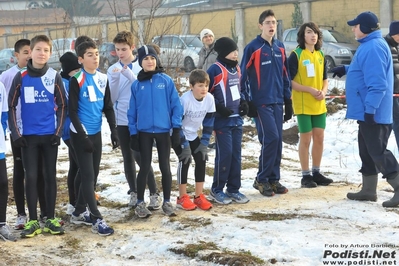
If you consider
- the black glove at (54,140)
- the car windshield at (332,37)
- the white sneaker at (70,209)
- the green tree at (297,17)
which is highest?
the green tree at (297,17)

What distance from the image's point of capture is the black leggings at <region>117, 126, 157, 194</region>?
23.9 feet

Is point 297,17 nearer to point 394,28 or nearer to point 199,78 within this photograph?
point 394,28

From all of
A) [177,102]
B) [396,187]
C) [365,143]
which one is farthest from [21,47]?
[396,187]

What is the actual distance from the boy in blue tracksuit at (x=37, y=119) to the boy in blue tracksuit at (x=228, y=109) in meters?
1.75

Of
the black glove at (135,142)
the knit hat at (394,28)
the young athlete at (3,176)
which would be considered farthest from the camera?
the knit hat at (394,28)

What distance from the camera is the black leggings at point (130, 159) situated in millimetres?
7281

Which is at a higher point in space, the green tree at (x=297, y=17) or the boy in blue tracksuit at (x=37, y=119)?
the green tree at (x=297, y=17)

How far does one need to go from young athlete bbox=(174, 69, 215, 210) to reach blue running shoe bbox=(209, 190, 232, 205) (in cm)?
24

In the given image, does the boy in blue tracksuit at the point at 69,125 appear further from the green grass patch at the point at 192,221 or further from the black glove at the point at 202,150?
the black glove at the point at 202,150

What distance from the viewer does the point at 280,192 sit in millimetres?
7742

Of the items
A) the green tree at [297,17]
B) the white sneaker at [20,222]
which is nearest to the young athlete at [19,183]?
the white sneaker at [20,222]

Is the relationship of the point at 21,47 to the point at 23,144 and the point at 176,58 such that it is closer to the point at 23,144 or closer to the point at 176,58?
the point at 23,144

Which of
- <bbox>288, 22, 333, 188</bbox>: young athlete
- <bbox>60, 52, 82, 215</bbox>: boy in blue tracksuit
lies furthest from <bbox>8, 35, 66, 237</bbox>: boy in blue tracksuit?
<bbox>288, 22, 333, 188</bbox>: young athlete

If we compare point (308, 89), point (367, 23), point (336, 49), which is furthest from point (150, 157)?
point (336, 49)
